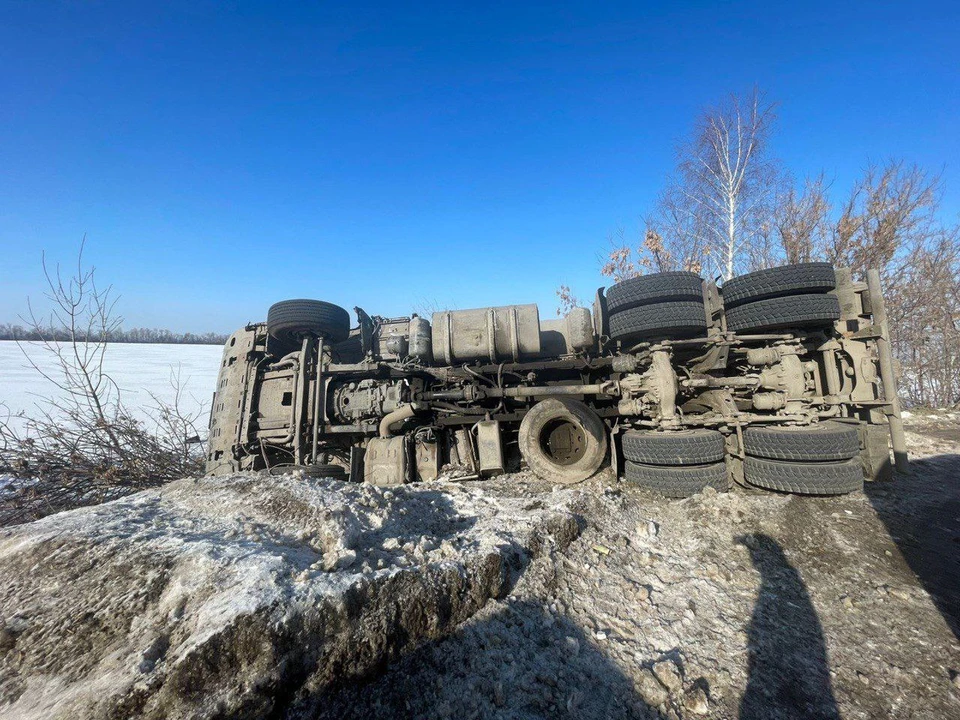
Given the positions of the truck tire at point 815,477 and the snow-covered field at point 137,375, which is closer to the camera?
the truck tire at point 815,477

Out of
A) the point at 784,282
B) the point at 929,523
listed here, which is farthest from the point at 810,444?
the point at 784,282

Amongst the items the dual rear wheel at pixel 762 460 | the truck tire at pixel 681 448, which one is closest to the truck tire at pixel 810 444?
the dual rear wheel at pixel 762 460

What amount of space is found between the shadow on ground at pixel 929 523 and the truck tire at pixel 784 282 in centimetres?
232

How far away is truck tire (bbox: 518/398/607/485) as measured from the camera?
16.1ft

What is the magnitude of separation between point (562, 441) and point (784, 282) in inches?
126

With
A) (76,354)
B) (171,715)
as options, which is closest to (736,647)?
(171,715)

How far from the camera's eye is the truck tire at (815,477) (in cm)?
380

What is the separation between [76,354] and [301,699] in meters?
9.29

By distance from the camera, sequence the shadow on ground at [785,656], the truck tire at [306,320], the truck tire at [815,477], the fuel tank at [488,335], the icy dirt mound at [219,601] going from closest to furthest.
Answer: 1. the icy dirt mound at [219,601]
2. the shadow on ground at [785,656]
3. the truck tire at [815,477]
4. the fuel tank at [488,335]
5. the truck tire at [306,320]

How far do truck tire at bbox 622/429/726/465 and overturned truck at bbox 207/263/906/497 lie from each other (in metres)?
0.02

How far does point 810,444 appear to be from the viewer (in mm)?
3873

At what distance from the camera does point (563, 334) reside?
6.01 metres

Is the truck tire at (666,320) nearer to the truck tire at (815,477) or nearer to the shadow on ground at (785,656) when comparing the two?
the truck tire at (815,477)

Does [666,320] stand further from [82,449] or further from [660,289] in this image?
[82,449]
